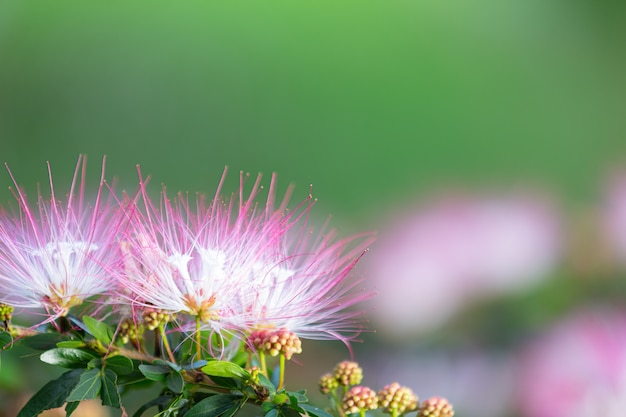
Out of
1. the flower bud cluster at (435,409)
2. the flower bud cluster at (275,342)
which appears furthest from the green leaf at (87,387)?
the flower bud cluster at (435,409)

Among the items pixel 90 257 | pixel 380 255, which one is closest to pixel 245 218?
pixel 90 257

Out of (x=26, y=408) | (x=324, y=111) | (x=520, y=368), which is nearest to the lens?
(x=26, y=408)

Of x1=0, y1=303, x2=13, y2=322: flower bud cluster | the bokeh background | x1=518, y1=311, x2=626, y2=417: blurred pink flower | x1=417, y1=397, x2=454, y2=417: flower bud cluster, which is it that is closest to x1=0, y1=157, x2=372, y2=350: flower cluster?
x1=0, y1=303, x2=13, y2=322: flower bud cluster

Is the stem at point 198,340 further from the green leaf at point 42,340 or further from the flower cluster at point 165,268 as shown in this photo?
the green leaf at point 42,340

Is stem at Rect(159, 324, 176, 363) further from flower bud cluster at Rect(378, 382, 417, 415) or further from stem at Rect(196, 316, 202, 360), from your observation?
flower bud cluster at Rect(378, 382, 417, 415)

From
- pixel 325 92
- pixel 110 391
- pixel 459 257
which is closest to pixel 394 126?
pixel 325 92

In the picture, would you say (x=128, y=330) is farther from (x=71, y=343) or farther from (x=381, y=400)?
(x=381, y=400)

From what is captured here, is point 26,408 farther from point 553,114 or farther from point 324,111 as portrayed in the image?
point 553,114

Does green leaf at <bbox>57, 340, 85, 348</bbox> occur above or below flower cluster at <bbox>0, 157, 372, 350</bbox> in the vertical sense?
below
